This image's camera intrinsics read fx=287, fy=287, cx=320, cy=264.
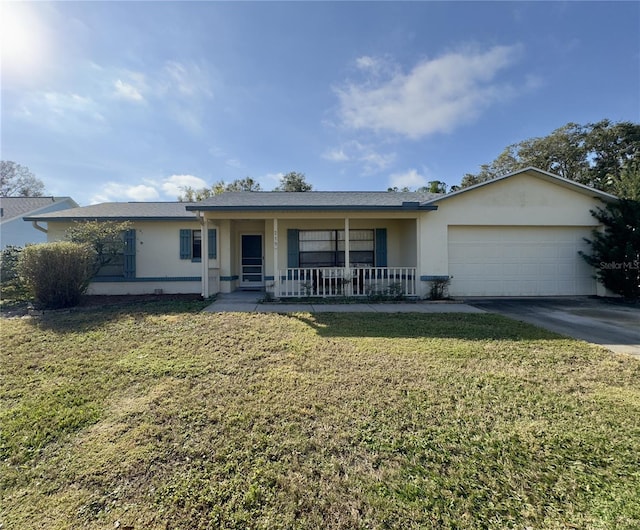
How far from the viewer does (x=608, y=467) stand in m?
2.21

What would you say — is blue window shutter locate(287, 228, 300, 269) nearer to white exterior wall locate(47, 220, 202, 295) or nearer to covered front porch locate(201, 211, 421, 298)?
covered front porch locate(201, 211, 421, 298)

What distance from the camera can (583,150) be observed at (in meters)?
23.4

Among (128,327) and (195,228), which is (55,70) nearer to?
(195,228)

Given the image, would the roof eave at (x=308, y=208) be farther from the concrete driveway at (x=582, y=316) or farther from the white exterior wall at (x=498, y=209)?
the concrete driveway at (x=582, y=316)

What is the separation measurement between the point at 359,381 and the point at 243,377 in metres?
1.50

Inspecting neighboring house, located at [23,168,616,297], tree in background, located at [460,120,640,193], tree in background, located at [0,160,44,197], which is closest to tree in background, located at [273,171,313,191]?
tree in background, located at [460,120,640,193]

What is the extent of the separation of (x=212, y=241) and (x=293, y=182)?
75.0ft

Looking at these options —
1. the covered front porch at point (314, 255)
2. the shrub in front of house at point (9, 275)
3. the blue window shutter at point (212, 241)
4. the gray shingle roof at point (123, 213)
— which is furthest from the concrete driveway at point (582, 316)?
the shrub in front of house at point (9, 275)

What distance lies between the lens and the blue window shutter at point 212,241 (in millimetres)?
10257

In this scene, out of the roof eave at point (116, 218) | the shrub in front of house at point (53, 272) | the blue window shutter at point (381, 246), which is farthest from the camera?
the blue window shutter at point (381, 246)

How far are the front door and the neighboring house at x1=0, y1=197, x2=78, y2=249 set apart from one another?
1631 cm

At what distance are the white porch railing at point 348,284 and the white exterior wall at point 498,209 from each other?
64cm

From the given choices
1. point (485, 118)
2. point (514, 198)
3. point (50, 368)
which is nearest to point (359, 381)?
point (50, 368)

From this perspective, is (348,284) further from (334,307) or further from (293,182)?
(293,182)
